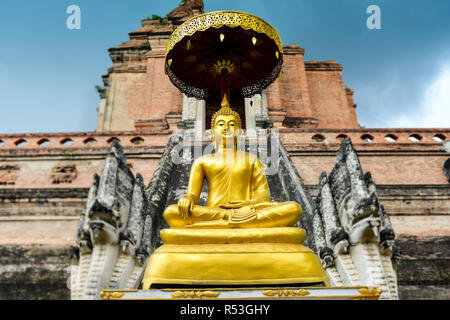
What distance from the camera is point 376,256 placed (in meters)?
5.93

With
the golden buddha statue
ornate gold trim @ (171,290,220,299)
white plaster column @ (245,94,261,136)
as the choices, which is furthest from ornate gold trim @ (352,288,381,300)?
white plaster column @ (245,94,261,136)

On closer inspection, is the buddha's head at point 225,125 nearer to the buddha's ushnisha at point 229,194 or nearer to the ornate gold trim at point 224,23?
the buddha's ushnisha at point 229,194

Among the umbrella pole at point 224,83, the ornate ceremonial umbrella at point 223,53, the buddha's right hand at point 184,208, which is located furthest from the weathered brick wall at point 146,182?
the buddha's right hand at point 184,208

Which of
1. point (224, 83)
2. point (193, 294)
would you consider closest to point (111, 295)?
point (193, 294)

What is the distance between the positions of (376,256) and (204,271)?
3.29 metres

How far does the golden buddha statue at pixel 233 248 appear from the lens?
12.7ft

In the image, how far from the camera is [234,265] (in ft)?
12.8

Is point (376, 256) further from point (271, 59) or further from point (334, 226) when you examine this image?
point (271, 59)

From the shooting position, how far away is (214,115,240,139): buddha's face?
17.9ft

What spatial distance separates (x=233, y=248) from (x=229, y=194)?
1319 millimetres

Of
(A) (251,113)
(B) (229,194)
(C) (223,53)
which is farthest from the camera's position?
(A) (251,113)

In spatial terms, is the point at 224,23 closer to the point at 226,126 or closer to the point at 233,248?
the point at 226,126

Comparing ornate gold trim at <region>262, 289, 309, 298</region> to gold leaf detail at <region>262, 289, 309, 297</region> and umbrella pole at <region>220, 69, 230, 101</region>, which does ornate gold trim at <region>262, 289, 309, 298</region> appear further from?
umbrella pole at <region>220, 69, 230, 101</region>
